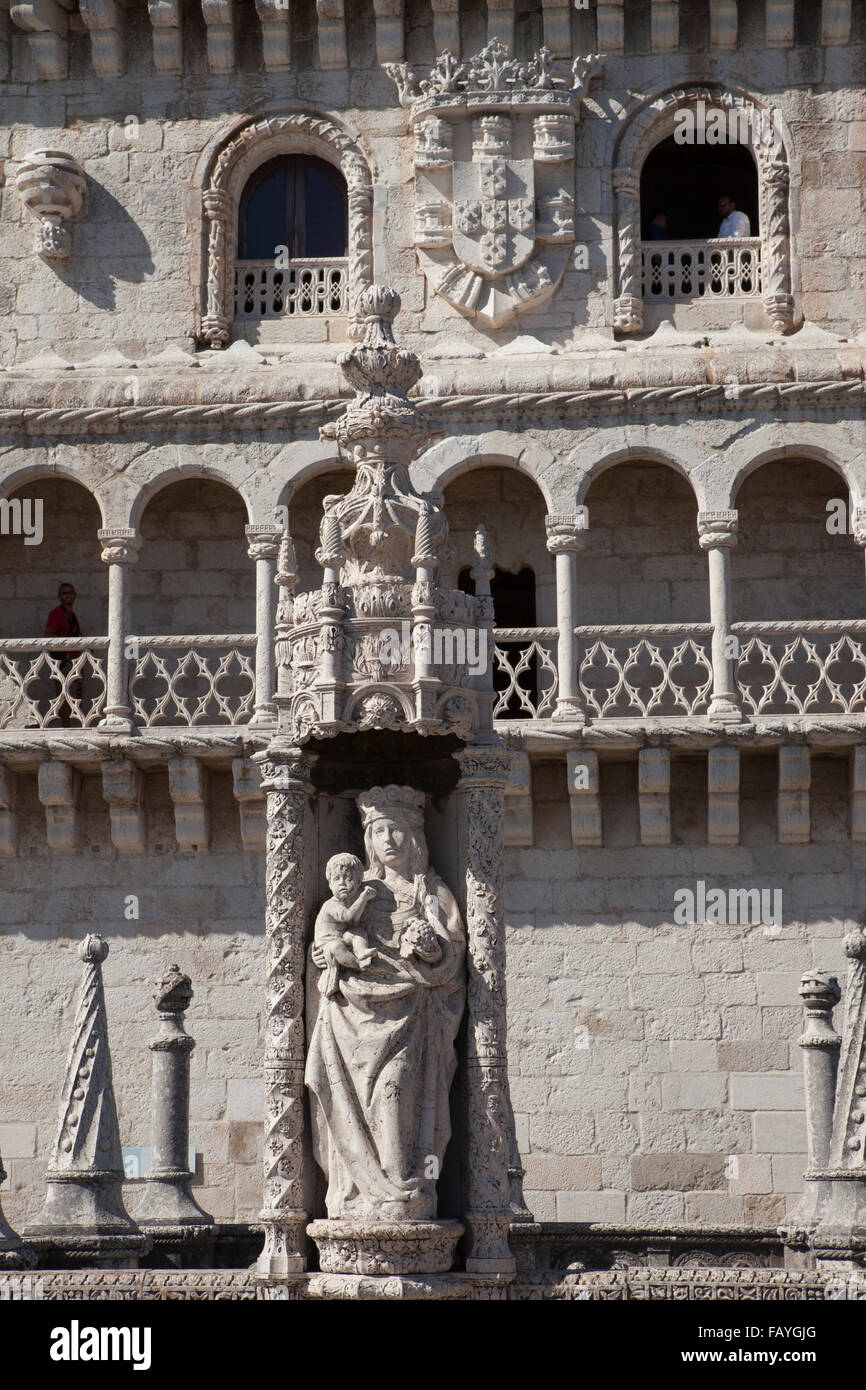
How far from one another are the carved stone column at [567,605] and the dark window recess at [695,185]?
3776 millimetres

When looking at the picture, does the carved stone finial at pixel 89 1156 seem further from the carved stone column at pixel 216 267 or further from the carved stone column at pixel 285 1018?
the carved stone column at pixel 216 267

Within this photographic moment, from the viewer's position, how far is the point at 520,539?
22672mm

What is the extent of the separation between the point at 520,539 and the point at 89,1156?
411 inches

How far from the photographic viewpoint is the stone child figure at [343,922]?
11.3 meters

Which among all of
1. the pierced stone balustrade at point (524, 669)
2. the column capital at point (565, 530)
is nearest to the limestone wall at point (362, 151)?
the column capital at point (565, 530)

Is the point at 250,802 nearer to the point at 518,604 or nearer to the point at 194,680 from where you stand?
the point at 194,680

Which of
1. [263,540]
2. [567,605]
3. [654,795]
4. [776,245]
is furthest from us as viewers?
[776,245]

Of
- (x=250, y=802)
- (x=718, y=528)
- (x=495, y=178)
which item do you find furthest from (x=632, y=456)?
(x=250, y=802)

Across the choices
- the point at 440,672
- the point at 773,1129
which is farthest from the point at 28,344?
the point at 440,672

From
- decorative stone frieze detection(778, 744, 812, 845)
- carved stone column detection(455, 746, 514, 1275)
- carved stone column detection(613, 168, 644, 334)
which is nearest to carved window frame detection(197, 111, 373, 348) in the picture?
carved stone column detection(613, 168, 644, 334)

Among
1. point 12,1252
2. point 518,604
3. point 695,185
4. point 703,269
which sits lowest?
point 12,1252

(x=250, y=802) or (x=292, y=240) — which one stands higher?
(x=292, y=240)

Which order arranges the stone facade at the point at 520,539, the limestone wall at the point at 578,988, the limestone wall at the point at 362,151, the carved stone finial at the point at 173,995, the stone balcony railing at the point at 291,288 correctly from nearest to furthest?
1. the carved stone finial at the point at 173,995
2. the limestone wall at the point at 578,988
3. the stone facade at the point at 520,539
4. the limestone wall at the point at 362,151
5. the stone balcony railing at the point at 291,288

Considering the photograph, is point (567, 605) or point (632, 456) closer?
point (567, 605)
